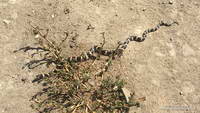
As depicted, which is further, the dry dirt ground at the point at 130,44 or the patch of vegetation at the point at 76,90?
the dry dirt ground at the point at 130,44

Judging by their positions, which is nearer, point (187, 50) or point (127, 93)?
point (127, 93)

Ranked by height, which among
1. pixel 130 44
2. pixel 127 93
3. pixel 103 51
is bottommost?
pixel 127 93

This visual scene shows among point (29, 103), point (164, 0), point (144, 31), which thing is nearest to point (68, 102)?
point (29, 103)

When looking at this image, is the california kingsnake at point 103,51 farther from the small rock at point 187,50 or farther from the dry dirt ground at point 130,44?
the small rock at point 187,50

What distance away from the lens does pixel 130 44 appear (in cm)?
624

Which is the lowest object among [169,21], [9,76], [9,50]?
[9,76]

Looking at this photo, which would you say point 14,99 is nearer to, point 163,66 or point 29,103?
point 29,103

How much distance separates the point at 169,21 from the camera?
657 cm

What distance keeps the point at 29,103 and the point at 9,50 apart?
1.27 m

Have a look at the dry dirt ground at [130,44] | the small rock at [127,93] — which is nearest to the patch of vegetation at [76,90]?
the small rock at [127,93]

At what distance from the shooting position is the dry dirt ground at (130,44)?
5.62 meters

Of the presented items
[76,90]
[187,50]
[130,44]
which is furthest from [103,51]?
[187,50]

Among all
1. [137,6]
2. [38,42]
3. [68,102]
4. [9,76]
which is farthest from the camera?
[137,6]

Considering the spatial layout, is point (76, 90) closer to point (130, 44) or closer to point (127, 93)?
point (127, 93)
